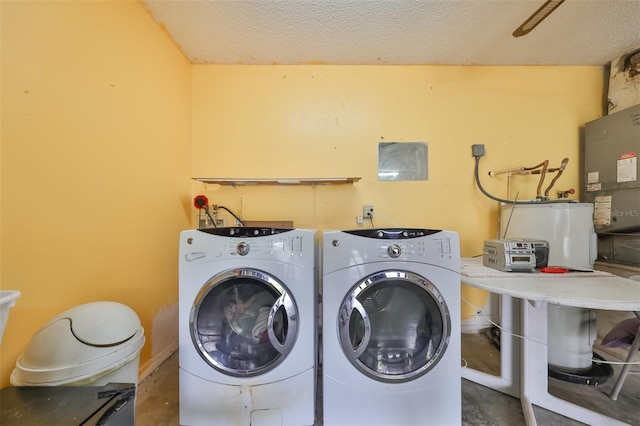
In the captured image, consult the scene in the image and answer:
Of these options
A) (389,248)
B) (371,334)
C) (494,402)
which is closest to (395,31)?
(389,248)

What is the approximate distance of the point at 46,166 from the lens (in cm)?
100

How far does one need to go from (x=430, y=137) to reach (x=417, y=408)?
6.26 feet

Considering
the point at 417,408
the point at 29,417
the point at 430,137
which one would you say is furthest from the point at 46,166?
the point at 430,137

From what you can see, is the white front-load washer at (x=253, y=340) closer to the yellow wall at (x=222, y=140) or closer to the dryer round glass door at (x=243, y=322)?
the dryer round glass door at (x=243, y=322)

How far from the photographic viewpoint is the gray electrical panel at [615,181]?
1680 millimetres

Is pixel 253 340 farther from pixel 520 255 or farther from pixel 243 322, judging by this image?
pixel 520 255

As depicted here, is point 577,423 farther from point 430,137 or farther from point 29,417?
point 29,417

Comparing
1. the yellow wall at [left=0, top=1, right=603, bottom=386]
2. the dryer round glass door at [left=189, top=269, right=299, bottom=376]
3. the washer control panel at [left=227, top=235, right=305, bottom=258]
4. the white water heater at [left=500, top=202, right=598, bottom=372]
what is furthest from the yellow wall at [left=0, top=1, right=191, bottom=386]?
the white water heater at [left=500, top=202, right=598, bottom=372]

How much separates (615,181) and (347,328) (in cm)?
233

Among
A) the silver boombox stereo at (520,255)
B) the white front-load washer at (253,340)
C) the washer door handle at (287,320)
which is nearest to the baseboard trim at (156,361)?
the white front-load washer at (253,340)

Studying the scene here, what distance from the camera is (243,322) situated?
1.18 m

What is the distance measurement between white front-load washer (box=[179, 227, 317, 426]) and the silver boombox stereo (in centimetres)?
106

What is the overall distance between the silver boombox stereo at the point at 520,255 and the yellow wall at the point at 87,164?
84.1 inches

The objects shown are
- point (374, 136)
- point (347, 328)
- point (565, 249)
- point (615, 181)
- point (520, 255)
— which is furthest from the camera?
point (374, 136)
